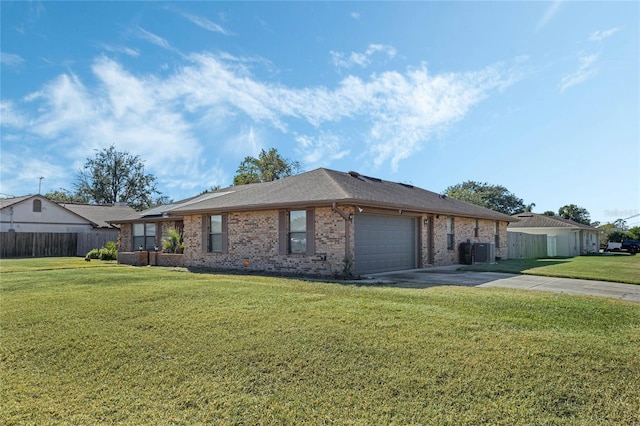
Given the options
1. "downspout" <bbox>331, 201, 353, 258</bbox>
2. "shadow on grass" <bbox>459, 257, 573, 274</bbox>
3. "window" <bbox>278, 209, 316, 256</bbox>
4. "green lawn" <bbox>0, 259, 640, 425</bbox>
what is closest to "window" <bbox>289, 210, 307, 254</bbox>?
"window" <bbox>278, 209, 316, 256</bbox>

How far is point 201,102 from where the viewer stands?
19.4 m

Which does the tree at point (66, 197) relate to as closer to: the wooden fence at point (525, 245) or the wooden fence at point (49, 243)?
the wooden fence at point (49, 243)

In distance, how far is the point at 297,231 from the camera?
13461 millimetres

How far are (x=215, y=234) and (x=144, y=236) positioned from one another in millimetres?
8271

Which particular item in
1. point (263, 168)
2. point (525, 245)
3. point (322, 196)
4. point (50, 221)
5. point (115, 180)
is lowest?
point (525, 245)

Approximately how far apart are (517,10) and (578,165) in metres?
12.5

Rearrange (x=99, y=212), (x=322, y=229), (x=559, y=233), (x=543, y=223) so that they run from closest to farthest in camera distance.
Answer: (x=322, y=229) → (x=559, y=233) → (x=543, y=223) → (x=99, y=212)

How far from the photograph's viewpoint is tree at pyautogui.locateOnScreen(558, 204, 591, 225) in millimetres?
49388

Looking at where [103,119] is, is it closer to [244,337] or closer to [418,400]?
[244,337]

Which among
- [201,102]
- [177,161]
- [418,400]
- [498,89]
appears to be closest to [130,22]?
[201,102]

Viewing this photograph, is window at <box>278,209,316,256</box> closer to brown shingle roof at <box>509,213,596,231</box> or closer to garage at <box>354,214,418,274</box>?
garage at <box>354,214,418,274</box>

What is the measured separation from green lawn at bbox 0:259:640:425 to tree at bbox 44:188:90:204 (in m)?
48.8

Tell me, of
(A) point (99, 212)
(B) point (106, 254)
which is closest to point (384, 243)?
(B) point (106, 254)

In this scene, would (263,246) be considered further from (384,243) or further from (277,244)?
(384,243)
